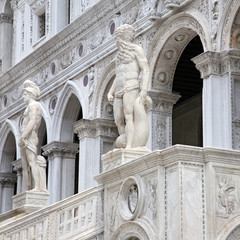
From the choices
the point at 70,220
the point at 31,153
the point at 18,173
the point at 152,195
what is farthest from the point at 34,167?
the point at 18,173

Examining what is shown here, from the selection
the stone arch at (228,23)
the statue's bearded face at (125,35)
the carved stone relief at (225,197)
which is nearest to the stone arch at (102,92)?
the stone arch at (228,23)

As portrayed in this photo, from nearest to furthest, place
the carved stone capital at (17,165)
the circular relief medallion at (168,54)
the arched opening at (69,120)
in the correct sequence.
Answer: the circular relief medallion at (168,54) → the arched opening at (69,120) → the carved stone capital at (17,165)

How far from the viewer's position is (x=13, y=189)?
97.3 ft

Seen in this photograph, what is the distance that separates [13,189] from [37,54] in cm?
495

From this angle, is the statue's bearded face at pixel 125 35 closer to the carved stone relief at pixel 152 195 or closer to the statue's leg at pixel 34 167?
the carved stone relief at pixel 152 195

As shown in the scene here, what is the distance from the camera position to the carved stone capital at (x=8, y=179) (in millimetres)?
29562

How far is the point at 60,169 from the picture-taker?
25641mm

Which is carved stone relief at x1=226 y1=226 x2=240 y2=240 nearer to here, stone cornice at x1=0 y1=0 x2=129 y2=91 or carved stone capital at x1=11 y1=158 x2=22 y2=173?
stone cornice at x1=0 y1=0 x2=129 y2=91

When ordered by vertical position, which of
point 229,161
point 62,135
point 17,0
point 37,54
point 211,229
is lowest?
point 211,229

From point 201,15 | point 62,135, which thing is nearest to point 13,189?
point 62,135

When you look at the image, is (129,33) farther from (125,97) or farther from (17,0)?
(17,0)

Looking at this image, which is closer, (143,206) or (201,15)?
(143,206)

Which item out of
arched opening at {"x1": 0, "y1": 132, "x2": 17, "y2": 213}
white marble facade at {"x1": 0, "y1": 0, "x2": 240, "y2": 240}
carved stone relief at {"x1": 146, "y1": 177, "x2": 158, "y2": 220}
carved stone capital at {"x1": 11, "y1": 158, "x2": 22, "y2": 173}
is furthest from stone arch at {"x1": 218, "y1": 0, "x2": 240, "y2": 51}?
arched opening at {"x1": 0, "y1": 132, "x2": 17, "y2": 213}

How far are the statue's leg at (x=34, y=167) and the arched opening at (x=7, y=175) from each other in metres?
10.6
